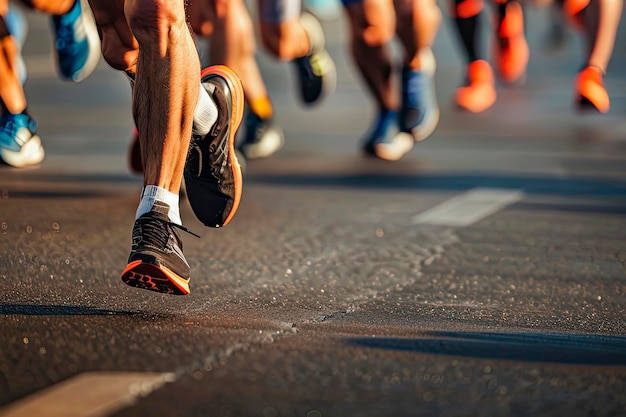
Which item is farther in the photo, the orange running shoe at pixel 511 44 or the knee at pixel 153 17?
the orange running shoe at pixel 511 44

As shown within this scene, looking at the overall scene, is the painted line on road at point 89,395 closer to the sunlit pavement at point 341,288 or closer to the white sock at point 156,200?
the sunlit pavement at point 341,288

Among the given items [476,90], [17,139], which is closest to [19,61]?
[17,139]

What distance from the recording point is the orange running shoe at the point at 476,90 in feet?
29.6

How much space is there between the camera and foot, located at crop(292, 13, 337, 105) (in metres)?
8.32

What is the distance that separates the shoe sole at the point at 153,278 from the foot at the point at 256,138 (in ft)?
13.1

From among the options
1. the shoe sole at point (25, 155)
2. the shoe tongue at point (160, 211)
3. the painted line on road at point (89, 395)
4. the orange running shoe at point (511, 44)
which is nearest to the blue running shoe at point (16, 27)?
the shoe sole at point (25, 155)

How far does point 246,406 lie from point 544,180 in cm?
446

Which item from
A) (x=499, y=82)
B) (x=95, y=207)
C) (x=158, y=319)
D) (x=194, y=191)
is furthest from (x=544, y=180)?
(x=499, y=82)

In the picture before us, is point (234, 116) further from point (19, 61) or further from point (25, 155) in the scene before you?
point (19, 61)

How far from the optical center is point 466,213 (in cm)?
608

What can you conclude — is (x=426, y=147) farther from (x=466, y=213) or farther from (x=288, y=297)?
(x=288, y=297)

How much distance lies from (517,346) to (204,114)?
1325mm

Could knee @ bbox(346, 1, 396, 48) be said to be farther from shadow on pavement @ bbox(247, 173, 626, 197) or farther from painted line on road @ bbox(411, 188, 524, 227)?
painted line on road @ bbox(411, 188, 524, 227)

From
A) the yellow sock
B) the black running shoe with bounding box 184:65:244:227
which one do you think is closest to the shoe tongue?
the black running shoe with bounding box 184:65:244:227
